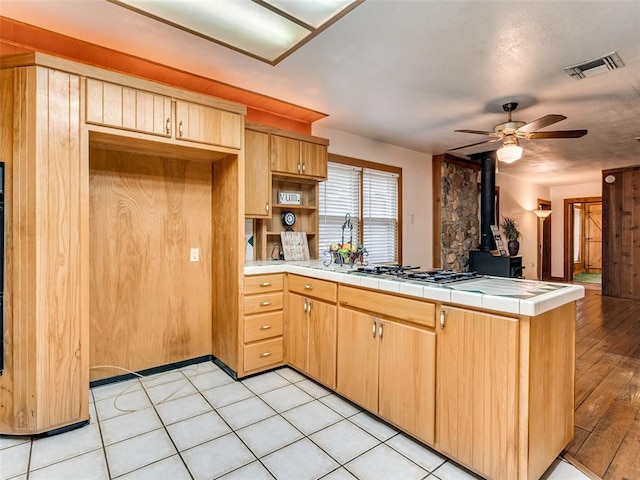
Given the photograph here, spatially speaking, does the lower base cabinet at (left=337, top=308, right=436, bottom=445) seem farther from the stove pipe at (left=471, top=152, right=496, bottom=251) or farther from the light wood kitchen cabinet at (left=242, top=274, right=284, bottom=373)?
the stove pipe at (left=471, top=152, right=496, bottom=251)

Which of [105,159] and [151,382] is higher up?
[105,159]

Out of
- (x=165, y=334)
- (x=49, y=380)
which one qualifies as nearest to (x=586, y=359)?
(x=165, y=334)

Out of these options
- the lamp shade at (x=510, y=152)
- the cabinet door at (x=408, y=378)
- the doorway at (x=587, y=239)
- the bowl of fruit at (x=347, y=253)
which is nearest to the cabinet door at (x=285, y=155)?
the bowl of fruit at (x=347, y=253)

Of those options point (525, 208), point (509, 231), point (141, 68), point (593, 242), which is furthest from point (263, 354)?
point (593, 242)

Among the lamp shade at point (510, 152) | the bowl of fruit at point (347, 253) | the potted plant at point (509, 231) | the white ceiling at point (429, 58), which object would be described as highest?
the white ceiling at point (429, 58)

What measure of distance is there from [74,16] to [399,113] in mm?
3012

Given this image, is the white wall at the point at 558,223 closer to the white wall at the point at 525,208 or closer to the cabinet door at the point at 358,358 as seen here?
the white wall at the point at 525,208

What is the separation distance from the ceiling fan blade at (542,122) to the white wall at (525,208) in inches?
155

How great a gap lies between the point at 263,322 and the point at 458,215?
4.50 metres

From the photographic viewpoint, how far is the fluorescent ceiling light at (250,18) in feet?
6.64

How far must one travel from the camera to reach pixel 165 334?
3059 millimetres

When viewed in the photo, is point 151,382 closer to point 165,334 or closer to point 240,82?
point 165,334

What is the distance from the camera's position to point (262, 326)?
298 cm

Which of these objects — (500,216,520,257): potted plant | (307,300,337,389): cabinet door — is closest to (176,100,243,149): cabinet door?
(307,300,337,389): cabinet door
